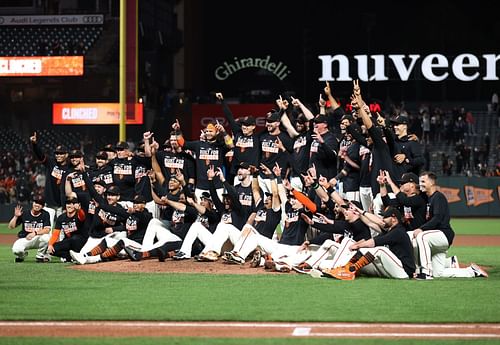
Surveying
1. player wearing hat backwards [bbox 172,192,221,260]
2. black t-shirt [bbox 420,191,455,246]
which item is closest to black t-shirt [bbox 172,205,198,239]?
player wearing hat backwards [bbox 172,192,221,260]

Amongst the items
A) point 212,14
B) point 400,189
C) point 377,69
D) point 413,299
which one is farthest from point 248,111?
point 413,299

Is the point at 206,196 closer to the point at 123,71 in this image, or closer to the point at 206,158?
the point at 206,158

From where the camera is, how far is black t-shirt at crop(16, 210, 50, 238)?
15.0m

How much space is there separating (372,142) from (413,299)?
132 inches

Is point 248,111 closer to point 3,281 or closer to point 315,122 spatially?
point 315,122

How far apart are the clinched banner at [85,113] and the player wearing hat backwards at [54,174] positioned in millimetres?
16115

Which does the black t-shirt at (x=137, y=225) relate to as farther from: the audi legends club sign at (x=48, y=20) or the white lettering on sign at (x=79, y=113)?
the audi legends club sign at (x=48, y=20)

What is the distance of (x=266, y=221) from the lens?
539 inches

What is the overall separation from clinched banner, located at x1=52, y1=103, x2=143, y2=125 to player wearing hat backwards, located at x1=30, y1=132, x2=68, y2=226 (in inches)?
634

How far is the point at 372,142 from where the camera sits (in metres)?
13.1

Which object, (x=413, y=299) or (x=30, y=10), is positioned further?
(x=30, y=10)

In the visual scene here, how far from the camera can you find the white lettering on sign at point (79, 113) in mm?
33531

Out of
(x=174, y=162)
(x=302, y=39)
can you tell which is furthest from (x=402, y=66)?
(x=174, y=162)

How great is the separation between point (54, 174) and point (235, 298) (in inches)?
283
